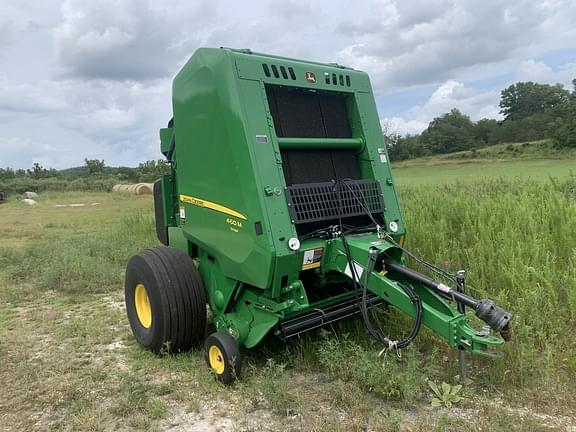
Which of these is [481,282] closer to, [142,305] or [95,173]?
[142,305]

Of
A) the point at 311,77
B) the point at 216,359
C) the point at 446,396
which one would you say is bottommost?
the point at 446,396

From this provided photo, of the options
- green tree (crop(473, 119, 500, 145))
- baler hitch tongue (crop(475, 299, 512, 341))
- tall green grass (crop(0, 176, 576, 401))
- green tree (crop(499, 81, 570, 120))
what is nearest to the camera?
baler hitch tongue (crop(475, 299, 512, 341))

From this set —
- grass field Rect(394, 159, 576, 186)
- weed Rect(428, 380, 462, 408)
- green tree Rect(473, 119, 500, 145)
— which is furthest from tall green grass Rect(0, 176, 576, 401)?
green tree Rect(473, 119, 500, 145)

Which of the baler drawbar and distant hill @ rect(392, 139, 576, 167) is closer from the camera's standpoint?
the baler drawbar

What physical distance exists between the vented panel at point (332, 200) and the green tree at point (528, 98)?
88407mm

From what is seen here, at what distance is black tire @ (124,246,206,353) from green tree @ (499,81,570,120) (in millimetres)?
89098

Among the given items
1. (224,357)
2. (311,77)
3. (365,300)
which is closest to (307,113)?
(311,77)

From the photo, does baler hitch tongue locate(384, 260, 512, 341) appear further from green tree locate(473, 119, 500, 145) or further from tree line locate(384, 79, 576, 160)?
green tree locate(473, 119, 500, 145)

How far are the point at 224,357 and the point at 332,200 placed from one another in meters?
1.52

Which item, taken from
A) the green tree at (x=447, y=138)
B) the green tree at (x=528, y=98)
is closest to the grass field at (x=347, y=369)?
the green tree at (x=447, y=138)

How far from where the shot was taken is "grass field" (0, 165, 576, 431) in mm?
3253

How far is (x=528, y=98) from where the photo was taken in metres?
84.1

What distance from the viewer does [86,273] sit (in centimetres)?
795

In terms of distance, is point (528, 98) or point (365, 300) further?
point (528, 98)
